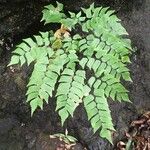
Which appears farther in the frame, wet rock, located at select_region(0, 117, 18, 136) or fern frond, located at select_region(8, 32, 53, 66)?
wet rock, located at select_region(0, 117, 18, 136)

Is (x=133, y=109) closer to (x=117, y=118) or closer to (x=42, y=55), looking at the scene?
(x=117, y=118)

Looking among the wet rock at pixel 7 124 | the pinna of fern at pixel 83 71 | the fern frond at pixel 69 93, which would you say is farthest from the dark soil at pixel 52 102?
the fern frond at pixel 69 93

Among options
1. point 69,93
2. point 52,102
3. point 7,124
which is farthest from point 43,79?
point 7,124

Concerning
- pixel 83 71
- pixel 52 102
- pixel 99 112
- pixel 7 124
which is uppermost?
pixel 83 71

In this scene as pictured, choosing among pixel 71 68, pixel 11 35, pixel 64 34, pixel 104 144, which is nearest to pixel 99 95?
pixel 71 68

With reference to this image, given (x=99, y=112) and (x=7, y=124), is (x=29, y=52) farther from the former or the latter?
(x=7, y=124)

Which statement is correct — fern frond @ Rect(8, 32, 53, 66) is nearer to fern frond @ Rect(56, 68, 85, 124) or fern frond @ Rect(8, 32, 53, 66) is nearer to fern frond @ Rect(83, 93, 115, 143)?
fern frond @ Rect(56, 68, 85, 124)

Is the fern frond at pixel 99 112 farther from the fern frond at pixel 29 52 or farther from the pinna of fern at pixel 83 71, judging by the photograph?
the fern frond at pixel 29 52

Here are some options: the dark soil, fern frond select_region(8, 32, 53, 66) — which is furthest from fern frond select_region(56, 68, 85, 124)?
the dark soil
